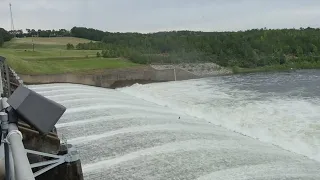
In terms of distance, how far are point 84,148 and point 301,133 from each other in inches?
264

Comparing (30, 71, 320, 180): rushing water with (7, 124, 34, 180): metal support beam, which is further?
(30, 71, 320, 180): rushing water

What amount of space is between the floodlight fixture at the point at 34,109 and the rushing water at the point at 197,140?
4.48 metres

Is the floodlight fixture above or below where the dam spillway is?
above

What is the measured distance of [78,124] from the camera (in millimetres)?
11242

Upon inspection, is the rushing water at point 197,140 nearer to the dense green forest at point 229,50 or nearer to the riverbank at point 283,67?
the dense green forest at point 229,50

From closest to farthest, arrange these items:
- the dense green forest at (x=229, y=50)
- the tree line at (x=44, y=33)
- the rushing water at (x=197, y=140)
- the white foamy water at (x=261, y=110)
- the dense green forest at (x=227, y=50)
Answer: the rushing water at (x=197, y=140), the white foamy water at (x=261, y=110), the dense green forest at (x=227, y=50), the dense green forest at (x=229, y=50), the tree line at (x=44, y=33)

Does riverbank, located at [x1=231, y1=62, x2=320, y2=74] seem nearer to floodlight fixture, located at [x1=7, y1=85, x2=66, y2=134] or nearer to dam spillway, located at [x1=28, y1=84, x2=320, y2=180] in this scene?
dam spillway, located at [x1=28, y1=84, x2=320, y2=180]

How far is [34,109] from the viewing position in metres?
2.57

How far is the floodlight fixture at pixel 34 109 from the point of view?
2510 mm

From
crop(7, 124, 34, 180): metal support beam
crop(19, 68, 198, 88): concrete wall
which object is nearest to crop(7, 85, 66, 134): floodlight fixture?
crop(7, 124, 34, 180): metal support beam

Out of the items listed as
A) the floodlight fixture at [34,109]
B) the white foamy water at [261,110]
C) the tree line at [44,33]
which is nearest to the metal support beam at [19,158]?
the floodlight fixture at [34,109]

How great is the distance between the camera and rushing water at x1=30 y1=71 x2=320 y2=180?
24.4 ft

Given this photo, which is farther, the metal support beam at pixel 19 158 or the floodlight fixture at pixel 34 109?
the floodlight fixture at pixel 34 109

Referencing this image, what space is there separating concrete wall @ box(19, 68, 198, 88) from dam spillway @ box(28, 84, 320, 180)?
1310cm
